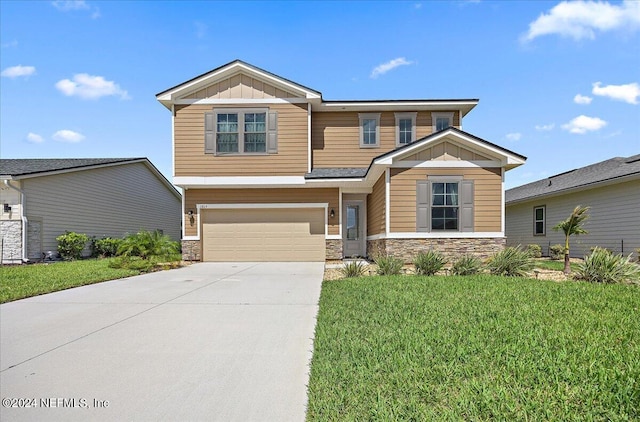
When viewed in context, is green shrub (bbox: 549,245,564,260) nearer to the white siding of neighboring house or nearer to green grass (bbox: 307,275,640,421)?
the white siding of neighboring house

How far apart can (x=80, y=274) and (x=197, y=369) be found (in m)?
9.08

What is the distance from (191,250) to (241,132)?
5.13 m

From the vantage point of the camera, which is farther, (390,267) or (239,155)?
(239,155)

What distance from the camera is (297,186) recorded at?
1499cm

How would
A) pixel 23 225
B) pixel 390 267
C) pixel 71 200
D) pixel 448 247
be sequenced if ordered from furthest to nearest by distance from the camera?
pixel 71 200
pixel 23 225
pixel 448 247
pixel 390 267

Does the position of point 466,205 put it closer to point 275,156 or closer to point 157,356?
point 275,156

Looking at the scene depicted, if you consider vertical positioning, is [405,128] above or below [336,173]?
above

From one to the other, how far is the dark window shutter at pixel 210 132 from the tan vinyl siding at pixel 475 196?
720 cm

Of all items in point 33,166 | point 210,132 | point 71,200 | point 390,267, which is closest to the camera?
point 390,267

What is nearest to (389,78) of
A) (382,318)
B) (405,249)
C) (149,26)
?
(405,249)

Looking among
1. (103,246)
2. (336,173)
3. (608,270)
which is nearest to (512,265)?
(608,270)

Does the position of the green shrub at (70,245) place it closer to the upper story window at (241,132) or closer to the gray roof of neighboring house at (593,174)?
the upper story window at (241,132)

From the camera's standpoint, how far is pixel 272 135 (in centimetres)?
1480

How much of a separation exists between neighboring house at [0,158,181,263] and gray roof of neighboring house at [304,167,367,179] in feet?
37.5
